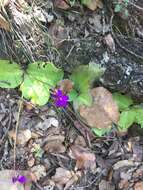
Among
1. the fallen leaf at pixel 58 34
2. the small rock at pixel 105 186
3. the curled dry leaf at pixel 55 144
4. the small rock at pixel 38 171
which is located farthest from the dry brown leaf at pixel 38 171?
the fallen leaf at pixel 58 34

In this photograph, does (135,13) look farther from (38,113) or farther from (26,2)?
(38,113)

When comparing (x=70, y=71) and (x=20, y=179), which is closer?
(x=20, y=179)

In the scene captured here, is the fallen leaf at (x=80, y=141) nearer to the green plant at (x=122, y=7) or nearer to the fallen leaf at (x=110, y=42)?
the fallen leaf at (x=110, y=42)

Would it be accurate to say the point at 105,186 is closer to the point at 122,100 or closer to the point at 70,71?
the point at 122,100

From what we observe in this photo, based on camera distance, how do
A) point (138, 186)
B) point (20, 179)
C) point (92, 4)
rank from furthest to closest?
point (92, 4)
point (138, 186)
point (20, 179)

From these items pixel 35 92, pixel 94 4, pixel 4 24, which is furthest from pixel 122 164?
pixel 4 24

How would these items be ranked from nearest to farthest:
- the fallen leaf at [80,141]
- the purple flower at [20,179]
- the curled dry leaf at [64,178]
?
the purple flower at [20,179], the curled dry leaf at [64,178], the fallen leaf at [80,141]

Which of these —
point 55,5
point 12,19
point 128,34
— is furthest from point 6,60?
point 128,34
